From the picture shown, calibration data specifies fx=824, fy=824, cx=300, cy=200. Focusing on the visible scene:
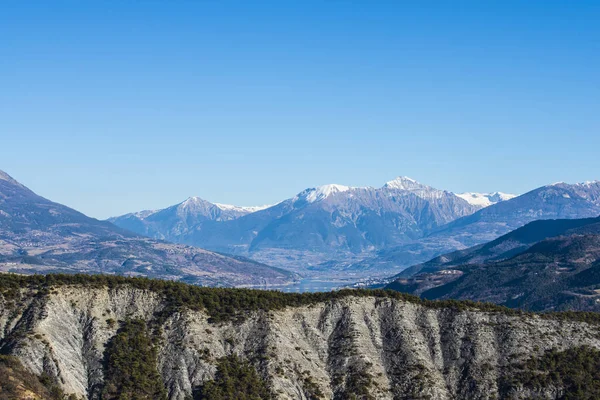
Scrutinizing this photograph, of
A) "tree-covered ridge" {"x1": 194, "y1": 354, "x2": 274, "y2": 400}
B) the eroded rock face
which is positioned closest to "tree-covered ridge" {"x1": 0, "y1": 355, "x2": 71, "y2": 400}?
the eroded rock face

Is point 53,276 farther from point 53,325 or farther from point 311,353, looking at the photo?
point 311,353

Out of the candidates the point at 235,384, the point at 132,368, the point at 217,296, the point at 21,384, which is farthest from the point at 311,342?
the point at 21,384

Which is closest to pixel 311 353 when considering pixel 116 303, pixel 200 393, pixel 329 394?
pixel 329 394

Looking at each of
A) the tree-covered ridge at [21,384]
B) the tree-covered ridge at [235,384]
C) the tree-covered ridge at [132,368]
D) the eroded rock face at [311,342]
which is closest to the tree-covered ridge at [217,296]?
the eroded rock face at [311,342]

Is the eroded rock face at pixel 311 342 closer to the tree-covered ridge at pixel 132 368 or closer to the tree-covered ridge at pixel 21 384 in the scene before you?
the tree-covered ridge at pixel 132 368

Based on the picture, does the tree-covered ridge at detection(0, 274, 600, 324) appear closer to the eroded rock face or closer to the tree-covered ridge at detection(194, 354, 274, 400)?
the eroded rock face

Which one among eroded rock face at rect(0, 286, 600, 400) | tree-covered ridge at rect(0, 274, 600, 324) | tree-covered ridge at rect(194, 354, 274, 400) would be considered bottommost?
tree-covered ridge at rect(194, 354, 274, 400)
